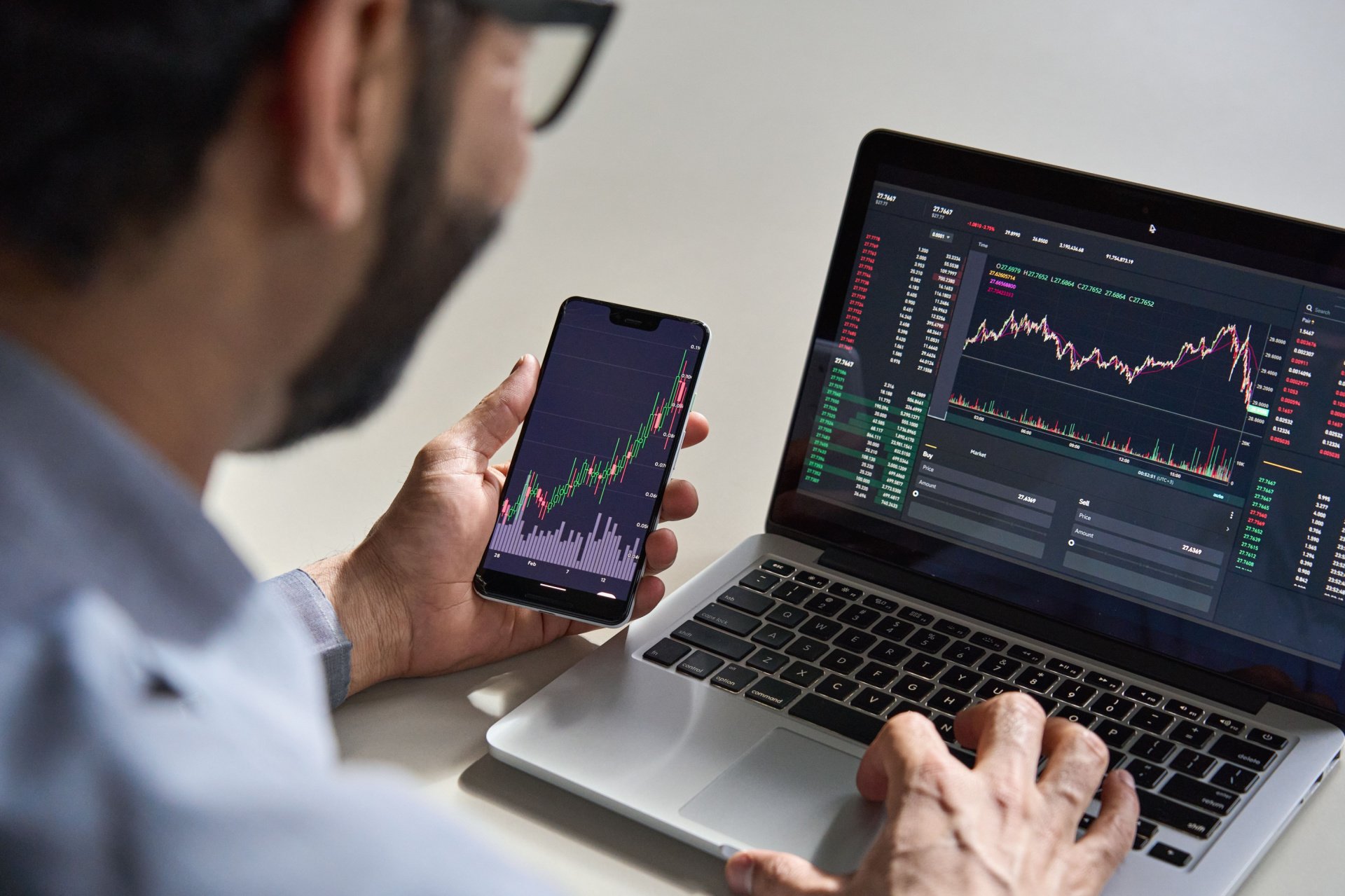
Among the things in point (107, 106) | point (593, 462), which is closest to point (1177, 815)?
point (593, 462)

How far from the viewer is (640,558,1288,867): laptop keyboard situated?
0.77m

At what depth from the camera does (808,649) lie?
0.89 meters

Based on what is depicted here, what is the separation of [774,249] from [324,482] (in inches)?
23.5

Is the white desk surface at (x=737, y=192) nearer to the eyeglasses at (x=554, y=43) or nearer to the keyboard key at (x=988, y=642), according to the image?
the keyboard key at (x=988, y=642)

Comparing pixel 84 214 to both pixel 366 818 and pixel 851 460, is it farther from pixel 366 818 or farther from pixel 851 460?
pixel 851 460

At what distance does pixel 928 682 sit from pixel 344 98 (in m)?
0.60

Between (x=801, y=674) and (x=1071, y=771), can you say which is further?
(x=801, y=674)

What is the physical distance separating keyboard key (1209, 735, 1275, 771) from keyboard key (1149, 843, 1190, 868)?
104 millimetres

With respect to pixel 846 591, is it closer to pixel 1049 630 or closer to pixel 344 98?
pixel 1049 630

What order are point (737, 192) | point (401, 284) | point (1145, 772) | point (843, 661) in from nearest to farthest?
point (401, 284) → point (1145, 772) → point (843, 661) → point (737, 192)

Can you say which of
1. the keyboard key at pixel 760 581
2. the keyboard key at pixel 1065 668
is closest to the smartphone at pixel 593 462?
the keyboard key at pixel 760 581

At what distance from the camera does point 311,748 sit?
1.42 ft

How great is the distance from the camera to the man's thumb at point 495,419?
36.3 inches

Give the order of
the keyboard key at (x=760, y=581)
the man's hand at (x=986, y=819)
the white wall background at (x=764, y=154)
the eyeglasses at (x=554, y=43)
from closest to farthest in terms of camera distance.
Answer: the eyeglasses at (x=554, y=43), the man's hand at (x=986, y=819), the keyboard key at (x=760, y=581), the white wall background at (x=764, y=154)
